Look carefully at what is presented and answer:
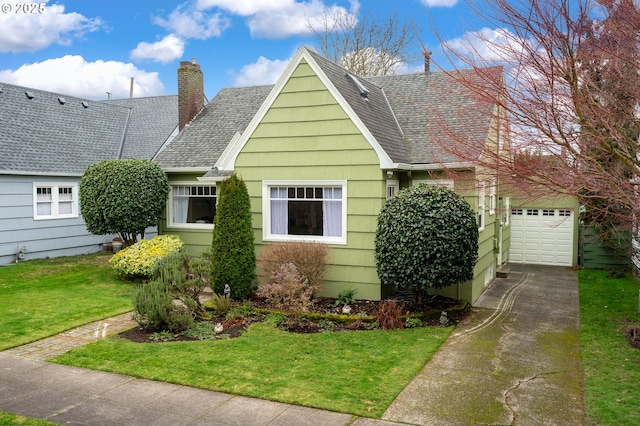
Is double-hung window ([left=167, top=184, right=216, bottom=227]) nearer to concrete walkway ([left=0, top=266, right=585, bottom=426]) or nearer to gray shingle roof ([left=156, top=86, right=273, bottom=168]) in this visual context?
gray shingle roof ([left=156, top=86, right=273, bottom=168])

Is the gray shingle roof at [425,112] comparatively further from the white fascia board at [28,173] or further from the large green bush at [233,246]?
the white fascia board at [28,173]

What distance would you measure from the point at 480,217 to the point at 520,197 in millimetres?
5858

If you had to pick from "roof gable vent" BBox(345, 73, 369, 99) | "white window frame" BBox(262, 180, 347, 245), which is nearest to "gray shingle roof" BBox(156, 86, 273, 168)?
"white window frame" BBox(262, 180, 347, 245)

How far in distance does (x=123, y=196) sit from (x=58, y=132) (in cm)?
748

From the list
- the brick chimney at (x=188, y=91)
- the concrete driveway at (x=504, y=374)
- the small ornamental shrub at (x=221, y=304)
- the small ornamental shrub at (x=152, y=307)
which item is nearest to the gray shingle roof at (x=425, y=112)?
the concrete driveway at (x=504, y=374)

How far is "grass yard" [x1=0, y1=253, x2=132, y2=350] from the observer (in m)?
9.00

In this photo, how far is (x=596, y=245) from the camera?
55.8 ft

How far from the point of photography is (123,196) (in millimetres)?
13773

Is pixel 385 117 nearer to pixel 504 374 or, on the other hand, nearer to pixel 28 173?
pixel 504 374

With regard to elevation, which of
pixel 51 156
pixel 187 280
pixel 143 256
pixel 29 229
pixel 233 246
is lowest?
pixel 187 280

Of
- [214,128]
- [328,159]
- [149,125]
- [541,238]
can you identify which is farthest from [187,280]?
[149,125]

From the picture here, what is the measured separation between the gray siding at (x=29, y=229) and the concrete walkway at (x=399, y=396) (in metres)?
8.95

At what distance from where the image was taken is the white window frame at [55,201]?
16.5m

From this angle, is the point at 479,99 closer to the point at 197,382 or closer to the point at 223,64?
the point at 197,382
